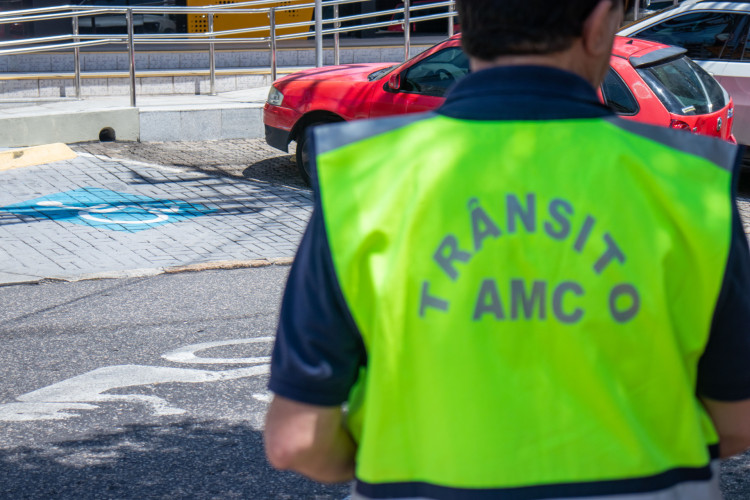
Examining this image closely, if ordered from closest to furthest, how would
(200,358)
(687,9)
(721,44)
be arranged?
1. (200,358)
2. (721,44)
3. (687,9)

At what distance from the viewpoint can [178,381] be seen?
500 cm

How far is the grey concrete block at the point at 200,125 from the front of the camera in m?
12.5

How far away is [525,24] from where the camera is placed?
4.46 feet

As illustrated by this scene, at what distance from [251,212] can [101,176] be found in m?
2.06

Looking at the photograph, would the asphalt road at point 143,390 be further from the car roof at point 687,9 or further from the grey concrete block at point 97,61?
the grey concrete block at point 97,61

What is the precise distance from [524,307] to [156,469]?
2970 millimetres

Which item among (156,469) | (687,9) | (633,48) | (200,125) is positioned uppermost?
(687,9)

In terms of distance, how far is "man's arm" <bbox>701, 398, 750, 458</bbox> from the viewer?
1445mm

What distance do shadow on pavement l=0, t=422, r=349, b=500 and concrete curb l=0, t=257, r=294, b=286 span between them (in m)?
2.99

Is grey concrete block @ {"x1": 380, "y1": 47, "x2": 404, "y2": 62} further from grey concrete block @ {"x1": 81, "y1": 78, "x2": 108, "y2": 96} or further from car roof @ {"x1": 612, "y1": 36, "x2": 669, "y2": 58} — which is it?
car roof @ {"x1": 612, "y1": 36, "x2": 669, "y2": 58}

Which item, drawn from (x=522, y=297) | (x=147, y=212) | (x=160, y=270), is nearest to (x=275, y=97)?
(x=147, y=212)

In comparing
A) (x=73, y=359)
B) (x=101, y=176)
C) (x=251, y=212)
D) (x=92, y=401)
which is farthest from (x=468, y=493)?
(x=101, y=176)

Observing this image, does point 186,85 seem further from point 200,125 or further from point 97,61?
point 200,125

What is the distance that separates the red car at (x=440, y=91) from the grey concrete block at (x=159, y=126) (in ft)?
6.69
